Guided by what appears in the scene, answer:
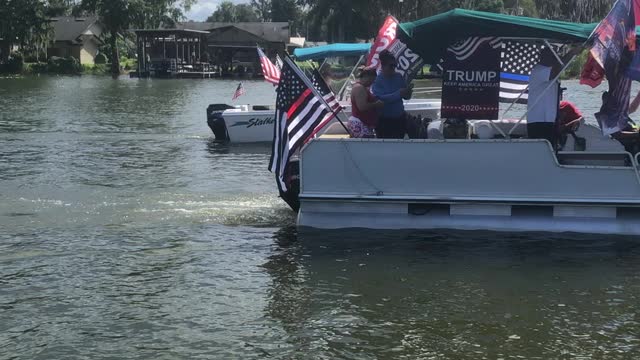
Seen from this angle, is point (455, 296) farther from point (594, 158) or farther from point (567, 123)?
point (567, 123)

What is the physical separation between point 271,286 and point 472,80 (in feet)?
12.6

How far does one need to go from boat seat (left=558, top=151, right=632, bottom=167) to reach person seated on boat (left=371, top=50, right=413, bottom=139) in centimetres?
213

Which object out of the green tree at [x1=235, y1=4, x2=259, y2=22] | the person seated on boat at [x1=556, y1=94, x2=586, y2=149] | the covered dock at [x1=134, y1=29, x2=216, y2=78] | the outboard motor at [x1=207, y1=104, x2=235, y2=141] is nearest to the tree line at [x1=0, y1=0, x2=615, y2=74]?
the covered dock at [x1=134, y1=29, x2=216, y2=78]

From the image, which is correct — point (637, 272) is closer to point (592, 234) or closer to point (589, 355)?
point (592, 234)

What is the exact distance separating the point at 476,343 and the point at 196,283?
3.26 m

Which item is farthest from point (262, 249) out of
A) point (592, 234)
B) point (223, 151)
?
point (223, 151)

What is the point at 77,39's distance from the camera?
9275cm

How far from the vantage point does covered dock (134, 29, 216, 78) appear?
255 feet

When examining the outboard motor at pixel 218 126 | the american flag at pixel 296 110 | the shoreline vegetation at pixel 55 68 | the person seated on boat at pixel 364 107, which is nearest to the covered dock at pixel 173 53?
the shoreline vegetation at pixel 55 68

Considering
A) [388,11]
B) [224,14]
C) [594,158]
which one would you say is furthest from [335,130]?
[224,14]

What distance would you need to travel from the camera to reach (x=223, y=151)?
65.6 ft

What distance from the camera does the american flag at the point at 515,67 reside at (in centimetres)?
1195

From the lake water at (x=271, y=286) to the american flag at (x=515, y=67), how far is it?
2.99 meters

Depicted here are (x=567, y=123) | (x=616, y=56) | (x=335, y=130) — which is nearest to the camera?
(x=616, y=56)
